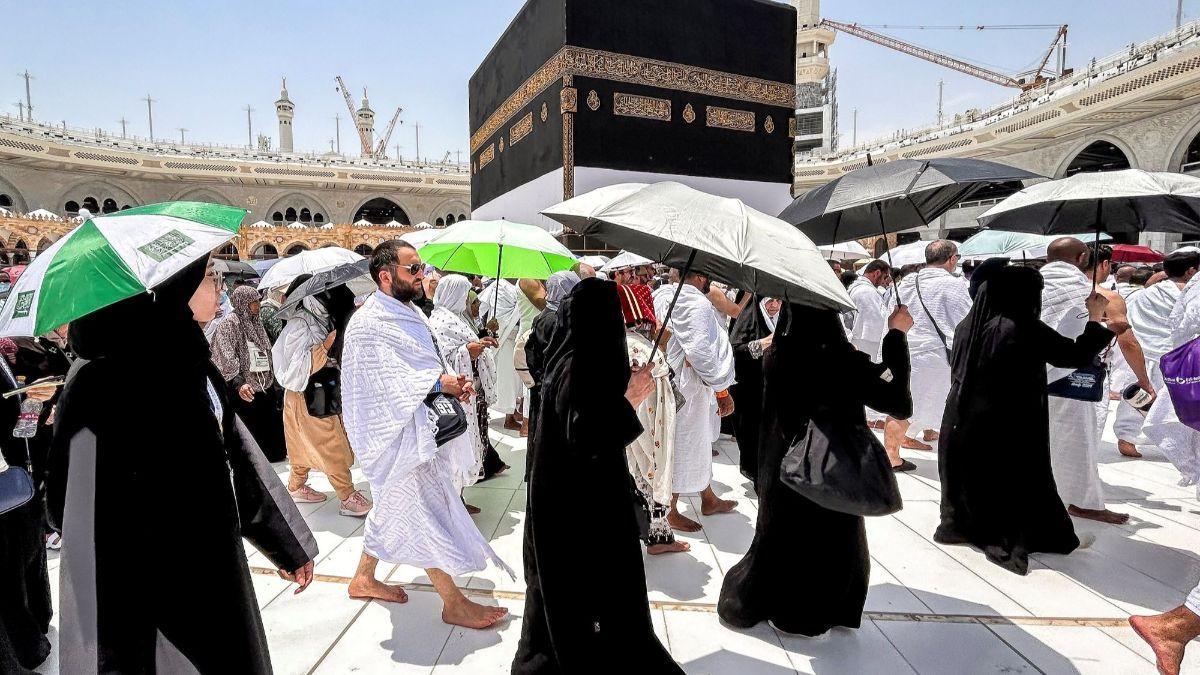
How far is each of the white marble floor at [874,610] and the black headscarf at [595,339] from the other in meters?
0.40

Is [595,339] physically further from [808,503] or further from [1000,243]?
[1000,243]

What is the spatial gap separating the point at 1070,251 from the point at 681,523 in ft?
6.92

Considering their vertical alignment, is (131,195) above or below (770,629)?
above

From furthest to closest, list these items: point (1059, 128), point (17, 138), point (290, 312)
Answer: point (17, 138), point (1059, 128), point (290, 312)

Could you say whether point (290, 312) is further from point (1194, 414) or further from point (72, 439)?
point (1194, 414)

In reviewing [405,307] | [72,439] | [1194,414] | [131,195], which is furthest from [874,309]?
[131,195]

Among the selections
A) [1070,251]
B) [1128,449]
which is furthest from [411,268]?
[1128,449]

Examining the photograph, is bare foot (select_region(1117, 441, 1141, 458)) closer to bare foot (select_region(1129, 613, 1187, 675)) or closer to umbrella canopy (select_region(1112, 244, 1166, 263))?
bare foot (select_region(1129, 613, 1187, 675))

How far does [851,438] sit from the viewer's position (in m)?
1.81

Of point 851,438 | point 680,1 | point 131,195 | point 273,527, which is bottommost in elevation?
point 273,527

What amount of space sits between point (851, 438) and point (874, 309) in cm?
317

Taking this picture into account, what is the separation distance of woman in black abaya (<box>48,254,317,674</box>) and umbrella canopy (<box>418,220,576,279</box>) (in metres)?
1.69

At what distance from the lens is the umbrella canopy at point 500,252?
2939 millimetres

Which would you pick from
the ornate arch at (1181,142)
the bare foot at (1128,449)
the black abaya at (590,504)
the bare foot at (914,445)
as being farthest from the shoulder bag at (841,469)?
the ornate arch at (1181,142)
